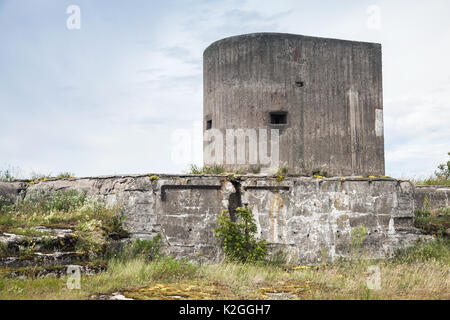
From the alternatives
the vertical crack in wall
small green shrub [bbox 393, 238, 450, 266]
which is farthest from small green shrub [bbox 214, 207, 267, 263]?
small green shrub [bbox 393, 238, 450, 266]

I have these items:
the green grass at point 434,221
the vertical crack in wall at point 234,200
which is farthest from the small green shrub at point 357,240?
the vertical crack in wall at point 234,200

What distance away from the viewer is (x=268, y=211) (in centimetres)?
857

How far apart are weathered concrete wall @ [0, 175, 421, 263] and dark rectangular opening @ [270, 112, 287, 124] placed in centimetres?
192

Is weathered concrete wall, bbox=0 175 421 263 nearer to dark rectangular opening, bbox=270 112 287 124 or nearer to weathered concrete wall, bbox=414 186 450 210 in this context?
weathered concrete wall, bbox=414 186 450 210

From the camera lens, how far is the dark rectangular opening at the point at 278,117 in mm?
10078

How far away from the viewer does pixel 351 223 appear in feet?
28.6

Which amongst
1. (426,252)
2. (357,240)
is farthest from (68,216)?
(426,252)

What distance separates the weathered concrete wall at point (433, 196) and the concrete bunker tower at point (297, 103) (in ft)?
3.26

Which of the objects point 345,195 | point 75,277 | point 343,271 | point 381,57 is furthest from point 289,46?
point 75,277

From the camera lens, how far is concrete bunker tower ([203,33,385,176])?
10008 millimetres

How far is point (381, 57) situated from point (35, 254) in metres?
8.64

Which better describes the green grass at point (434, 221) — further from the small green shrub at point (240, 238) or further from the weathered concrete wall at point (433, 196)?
the small green shrub at point (240, 238)
